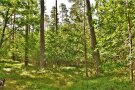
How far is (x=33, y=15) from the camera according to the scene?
82.5 ft

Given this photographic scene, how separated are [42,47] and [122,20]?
41.9 feet

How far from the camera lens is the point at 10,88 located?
18391 mm

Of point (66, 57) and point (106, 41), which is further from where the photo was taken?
point (66, 57)

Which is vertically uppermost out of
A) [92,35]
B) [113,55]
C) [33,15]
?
[33,15]

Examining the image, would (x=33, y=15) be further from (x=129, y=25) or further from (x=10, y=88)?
(x=129, y=25)

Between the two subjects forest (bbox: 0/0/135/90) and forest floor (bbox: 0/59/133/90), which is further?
forest floor (bbox: 0/59/133/90)

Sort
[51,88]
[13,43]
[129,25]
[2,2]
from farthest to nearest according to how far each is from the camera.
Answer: [13,43] → [2,2] → [51,88] → [129,25]

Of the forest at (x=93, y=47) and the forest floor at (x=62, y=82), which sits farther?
the forest floor at (x=62, y=82)

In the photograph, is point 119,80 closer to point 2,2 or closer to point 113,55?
point 113,55

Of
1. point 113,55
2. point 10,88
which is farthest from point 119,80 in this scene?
point 10,88

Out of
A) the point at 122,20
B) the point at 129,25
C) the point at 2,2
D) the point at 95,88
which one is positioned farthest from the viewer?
the point at 2,2

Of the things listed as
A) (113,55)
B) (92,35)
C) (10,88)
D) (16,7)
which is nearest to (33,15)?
(16,7)

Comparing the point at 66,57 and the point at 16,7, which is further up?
the point at 16,7

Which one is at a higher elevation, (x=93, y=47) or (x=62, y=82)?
(x=93, y=47)
